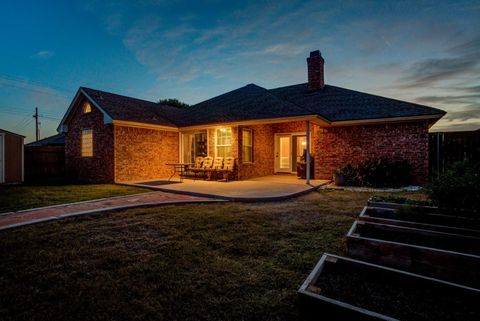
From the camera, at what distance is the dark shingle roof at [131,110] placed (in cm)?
1167

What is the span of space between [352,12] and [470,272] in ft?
31.6

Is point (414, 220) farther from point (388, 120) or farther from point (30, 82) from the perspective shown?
point (30, 82)

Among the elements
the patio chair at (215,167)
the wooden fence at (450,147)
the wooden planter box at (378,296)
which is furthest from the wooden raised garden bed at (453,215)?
the patio chair at (215,167)

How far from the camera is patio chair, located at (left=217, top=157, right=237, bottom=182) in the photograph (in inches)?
438

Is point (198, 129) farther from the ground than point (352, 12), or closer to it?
closer to it

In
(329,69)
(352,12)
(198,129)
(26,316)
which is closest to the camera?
(26,316)

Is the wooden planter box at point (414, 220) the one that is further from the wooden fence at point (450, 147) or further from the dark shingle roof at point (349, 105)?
the wooden fence at point (450, 147)

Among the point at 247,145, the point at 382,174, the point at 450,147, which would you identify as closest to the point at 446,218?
the point at 382,174

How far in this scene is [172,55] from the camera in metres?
14.6

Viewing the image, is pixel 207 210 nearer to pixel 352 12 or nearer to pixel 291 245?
pixel 291 245

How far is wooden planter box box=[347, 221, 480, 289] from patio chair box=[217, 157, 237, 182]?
7982 millimetres

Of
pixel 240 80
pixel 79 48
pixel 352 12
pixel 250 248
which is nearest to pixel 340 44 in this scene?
pixel 352 12

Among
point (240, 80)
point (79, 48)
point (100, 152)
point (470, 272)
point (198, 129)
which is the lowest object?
point (470, 272)

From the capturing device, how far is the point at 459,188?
321 centimetres
